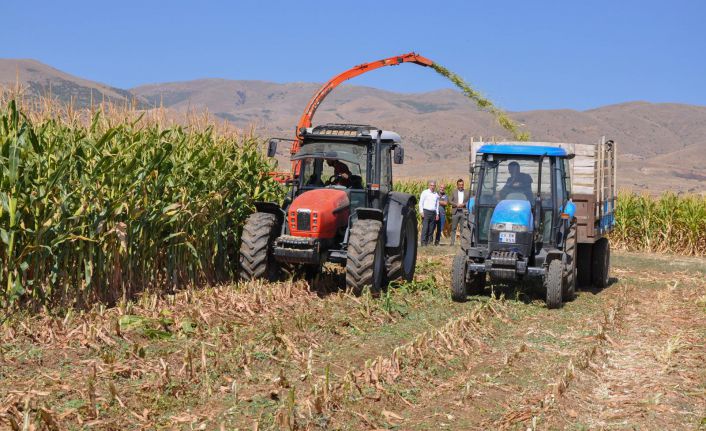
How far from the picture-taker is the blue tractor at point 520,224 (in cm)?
1080

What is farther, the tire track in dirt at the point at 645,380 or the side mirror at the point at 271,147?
the side mirror at the point at 271,147

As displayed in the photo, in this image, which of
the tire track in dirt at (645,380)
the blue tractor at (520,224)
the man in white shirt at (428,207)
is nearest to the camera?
the tire track in dirt at (645,380)

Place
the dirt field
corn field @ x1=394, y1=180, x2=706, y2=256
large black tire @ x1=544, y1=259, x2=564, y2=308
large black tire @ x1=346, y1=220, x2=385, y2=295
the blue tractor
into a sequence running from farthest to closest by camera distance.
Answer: corn field @ x1=394, y1=180, x2=706, y2=256 → the blue tractor → large black tire @ x1=544, y1=259, x2=564, y2=308 → large black tire @ x1=346, y1=220, x2=385, y2=295 → the dirt field

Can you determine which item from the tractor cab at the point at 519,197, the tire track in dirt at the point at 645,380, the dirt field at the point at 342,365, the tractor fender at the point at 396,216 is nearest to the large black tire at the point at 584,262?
the tractor cab at the point at 519,197

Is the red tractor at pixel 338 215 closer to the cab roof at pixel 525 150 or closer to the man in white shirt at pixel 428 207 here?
the cab roof at pixel 525 150

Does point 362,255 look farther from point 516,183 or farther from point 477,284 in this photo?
point 516,183

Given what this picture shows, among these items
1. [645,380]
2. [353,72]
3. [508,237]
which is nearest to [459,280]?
[508,237]

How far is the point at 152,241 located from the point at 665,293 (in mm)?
7897

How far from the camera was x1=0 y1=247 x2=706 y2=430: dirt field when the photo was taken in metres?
5.75

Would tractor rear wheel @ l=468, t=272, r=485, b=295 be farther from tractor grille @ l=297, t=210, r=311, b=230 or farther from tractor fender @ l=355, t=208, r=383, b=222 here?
tractor grille @ l=297, t=210, r=311, b=230

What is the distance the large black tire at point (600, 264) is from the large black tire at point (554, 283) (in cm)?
268

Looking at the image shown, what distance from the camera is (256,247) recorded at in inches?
411

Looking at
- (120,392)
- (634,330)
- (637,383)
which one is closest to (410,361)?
(637,383)

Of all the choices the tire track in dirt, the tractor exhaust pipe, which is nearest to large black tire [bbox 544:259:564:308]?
the tire track in dirt
